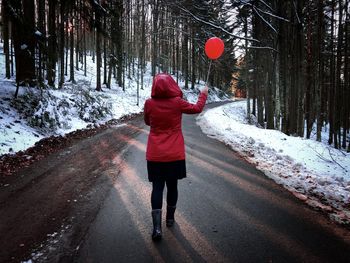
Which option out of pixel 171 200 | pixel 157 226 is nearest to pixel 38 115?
pixel 171 200

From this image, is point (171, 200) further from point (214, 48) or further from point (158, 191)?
point (214, 48)

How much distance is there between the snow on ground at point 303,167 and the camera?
17.9 ft

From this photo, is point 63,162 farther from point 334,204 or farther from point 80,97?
point 80,97

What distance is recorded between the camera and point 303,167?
7426 mm

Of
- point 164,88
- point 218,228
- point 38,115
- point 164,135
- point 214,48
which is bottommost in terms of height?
point 218,228

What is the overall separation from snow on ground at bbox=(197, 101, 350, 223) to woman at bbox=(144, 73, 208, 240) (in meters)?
2.68

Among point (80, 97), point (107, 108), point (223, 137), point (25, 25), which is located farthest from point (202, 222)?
point (107, 108)

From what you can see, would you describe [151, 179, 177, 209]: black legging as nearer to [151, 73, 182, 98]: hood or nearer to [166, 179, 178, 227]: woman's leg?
[166, 179, 178, 227]: woman's leg

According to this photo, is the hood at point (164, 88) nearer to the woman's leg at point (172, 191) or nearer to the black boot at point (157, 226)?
the woman's leg at point (172, 191)

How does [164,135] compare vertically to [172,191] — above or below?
above

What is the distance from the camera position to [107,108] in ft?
64.8

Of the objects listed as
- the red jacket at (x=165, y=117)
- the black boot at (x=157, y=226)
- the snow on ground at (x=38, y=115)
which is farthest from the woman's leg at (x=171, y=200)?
the snow on ground at (x=38, y=115)

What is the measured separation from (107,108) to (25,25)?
9154 mm

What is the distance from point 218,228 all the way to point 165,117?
175 cm
